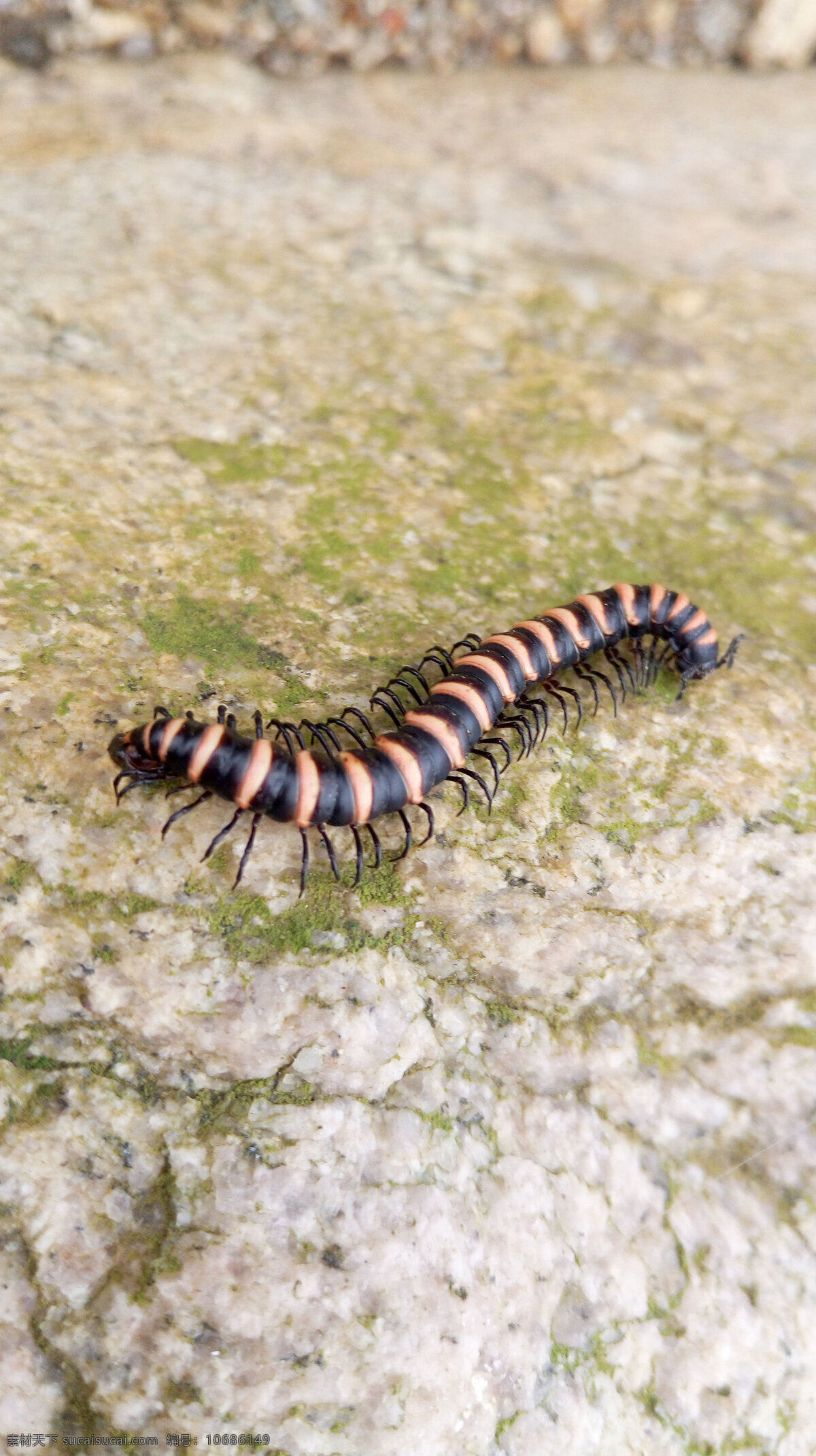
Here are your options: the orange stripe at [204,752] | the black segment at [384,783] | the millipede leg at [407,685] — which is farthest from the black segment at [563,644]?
the orange stripe at [204,752]

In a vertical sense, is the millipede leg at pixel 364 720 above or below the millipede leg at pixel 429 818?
above

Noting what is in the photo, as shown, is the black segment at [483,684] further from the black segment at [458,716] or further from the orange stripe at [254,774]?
the orange stripe at [254,774]

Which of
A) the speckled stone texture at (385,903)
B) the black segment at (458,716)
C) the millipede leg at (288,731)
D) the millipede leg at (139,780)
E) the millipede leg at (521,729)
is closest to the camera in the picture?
the speckled stone texture at (385,903)

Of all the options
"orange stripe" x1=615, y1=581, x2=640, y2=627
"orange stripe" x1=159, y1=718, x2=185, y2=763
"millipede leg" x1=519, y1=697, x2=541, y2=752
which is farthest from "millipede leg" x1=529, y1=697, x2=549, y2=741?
"orange stripe" x1=159, y1=718, x2=185, y2=763

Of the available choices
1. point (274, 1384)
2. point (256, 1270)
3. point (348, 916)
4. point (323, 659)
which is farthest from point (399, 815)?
point (274, 1384)

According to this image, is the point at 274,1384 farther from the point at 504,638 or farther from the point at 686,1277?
the point at 504,638

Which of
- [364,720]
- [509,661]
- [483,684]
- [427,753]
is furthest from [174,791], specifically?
[509,661]
